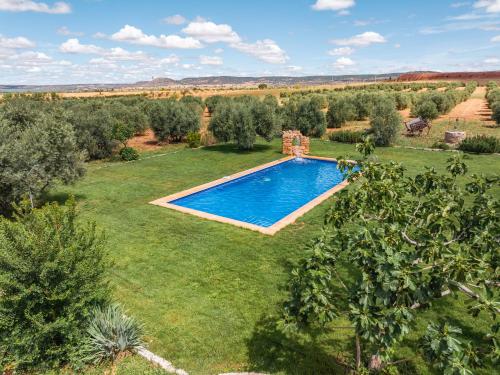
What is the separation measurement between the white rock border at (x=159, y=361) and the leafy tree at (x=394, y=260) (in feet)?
9.77

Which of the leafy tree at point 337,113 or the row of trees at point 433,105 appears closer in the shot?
the row of trees at point 433,105

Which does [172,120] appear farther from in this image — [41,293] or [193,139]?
[41,293]

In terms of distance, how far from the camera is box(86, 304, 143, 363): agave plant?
650 cm

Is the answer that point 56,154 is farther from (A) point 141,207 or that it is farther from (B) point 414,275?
(B) point 414,275

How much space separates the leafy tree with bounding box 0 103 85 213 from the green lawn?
82.3 inches

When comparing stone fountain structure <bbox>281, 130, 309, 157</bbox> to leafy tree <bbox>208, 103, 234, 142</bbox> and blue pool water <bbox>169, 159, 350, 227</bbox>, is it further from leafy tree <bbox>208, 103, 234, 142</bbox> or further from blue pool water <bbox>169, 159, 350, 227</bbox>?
leafy tree <bbox>208, 103, 234, 142</bbox>

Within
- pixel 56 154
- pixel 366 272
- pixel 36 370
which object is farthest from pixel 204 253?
pixel 56 154

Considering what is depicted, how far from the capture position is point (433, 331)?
3982mm

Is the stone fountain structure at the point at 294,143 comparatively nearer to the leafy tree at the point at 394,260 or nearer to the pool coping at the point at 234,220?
Result: the pool coping at the point at 234,220

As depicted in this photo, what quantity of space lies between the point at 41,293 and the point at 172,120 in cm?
2598

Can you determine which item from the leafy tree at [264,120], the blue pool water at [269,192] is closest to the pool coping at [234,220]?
the blue pool water at [269,192]

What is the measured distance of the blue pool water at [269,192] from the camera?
16.2 m

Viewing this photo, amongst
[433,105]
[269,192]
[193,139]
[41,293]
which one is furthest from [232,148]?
[41,293]

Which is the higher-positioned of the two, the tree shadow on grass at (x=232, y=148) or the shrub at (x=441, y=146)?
the shrub at (x=441, y=146)
